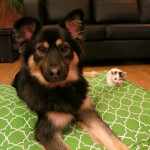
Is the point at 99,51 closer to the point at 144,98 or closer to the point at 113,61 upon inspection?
the point at 113,61

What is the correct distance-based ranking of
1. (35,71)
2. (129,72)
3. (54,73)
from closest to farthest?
1. (54,73)
2. (35,71)
3. (129,72)

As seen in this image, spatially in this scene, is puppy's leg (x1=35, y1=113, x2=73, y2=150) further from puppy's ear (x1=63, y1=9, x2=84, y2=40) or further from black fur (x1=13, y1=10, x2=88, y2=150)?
puppy's ear (x1=63, y1=9, x2=84, y2=40)

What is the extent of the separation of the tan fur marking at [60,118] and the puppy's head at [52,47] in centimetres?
30

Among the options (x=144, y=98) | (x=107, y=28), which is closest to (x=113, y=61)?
(x=107, y=28)

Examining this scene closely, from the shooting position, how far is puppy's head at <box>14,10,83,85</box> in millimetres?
1700

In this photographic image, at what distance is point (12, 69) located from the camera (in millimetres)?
4121

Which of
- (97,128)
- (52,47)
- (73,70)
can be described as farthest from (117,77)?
(52,47)

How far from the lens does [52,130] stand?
5.59ft

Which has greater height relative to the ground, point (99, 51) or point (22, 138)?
point (99, 51)

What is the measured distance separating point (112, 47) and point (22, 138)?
2.80 m

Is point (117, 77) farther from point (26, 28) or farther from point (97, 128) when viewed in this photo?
point (26, 28)

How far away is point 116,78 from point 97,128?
1004mm

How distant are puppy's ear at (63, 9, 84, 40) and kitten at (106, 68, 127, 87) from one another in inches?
37.2

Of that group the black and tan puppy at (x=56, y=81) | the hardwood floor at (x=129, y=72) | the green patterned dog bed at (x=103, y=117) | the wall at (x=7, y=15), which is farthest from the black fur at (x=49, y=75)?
the wall at (x=7, y=15)
